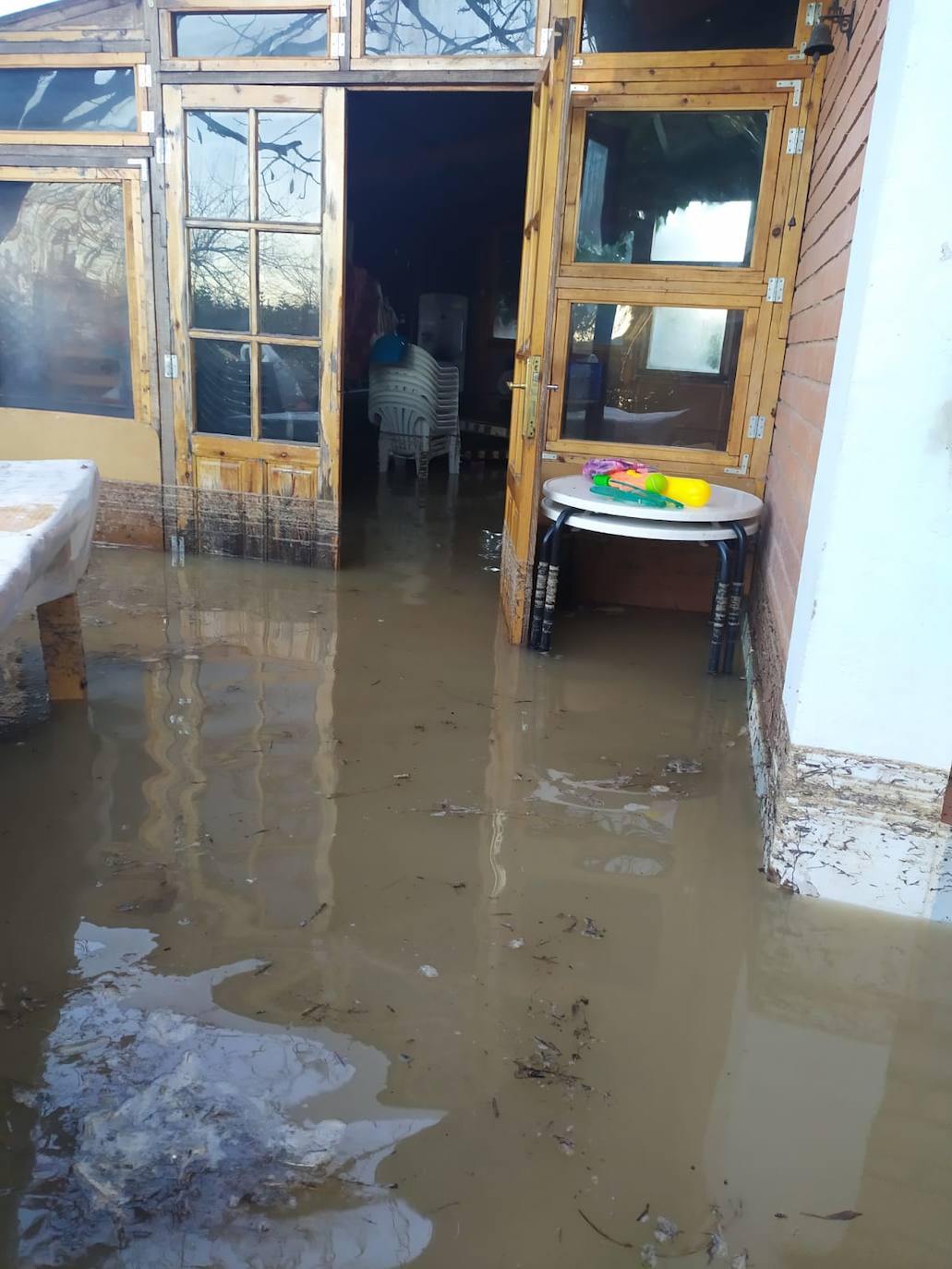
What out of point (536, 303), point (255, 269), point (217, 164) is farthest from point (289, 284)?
point (536, 303)

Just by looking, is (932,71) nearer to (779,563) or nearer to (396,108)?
(779,563)

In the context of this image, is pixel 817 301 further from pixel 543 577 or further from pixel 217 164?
pixel 217 164

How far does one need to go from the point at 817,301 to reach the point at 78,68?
4.15 meters

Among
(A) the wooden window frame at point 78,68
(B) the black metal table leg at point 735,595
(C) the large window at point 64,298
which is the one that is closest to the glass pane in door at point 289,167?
(A) the wooden window frame at point 78,68

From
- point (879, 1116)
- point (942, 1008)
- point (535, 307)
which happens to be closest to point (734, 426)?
point (535, 307)

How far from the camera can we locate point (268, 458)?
517 cm

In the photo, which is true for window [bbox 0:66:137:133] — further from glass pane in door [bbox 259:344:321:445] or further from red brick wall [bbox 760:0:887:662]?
red brick wall [bbox 760:0:887:662]

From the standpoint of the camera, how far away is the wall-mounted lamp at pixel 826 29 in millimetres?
3316

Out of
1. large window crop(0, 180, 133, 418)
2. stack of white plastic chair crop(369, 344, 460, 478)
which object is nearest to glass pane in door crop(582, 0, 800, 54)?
large window crop(0, 180, 133, 418)

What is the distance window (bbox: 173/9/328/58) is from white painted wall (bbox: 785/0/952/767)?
11.0ft

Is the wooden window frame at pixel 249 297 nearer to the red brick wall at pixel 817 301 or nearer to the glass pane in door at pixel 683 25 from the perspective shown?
the glass pane in door at pixel 683 25

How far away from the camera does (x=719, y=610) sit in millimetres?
3865

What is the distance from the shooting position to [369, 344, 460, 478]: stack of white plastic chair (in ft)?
24.8

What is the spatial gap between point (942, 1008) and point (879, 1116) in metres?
0.41
